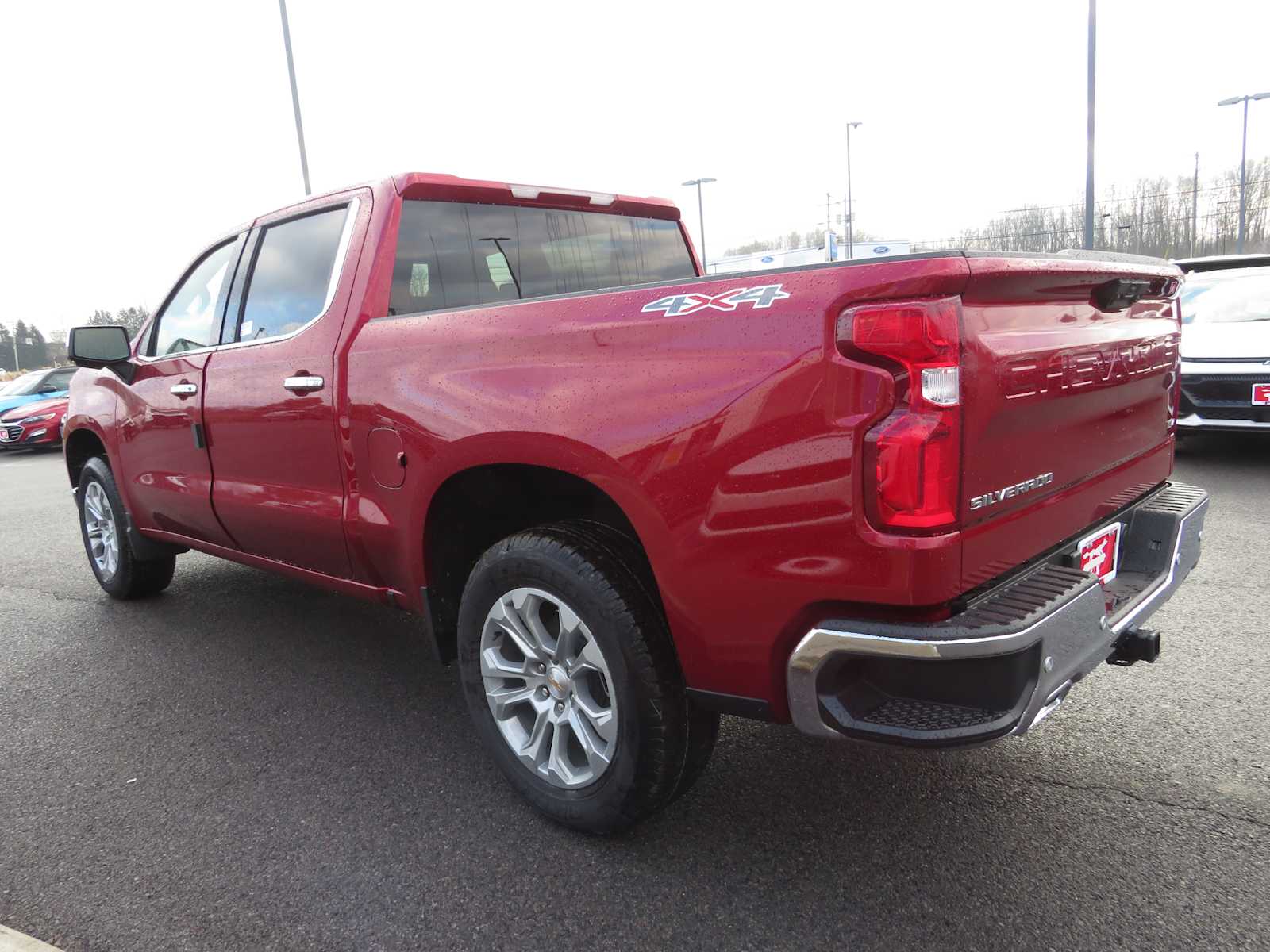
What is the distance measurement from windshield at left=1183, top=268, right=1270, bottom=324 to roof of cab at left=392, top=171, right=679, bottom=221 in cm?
574

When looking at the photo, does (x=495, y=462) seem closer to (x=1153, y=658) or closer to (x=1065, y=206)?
(x=1153, y=658)

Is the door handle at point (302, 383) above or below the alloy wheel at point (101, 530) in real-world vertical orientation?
above

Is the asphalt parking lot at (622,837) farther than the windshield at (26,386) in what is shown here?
No

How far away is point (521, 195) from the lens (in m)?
3.55

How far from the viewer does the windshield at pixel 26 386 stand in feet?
60.0

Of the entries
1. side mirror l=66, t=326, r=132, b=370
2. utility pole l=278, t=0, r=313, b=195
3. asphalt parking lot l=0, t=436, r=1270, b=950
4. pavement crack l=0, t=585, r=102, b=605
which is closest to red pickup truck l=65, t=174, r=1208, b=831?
asphalt parking lot l=0, t=436, r=1270, b=950

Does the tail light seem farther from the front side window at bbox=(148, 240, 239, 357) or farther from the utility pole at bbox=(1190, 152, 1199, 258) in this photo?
the utility pole at bbox=(1190, 152, 1199, 258)

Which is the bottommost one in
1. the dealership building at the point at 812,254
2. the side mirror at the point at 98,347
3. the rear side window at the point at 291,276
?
the side mirror at the point at 98,347

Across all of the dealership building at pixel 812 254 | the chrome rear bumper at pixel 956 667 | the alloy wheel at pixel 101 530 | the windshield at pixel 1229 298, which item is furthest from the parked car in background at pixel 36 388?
the chrome rear bumper at pixel 956 667

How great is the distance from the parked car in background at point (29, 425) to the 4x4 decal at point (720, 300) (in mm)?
17343

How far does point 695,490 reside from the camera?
2131mm

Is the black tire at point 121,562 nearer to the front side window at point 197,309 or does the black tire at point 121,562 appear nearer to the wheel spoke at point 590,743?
the front side window at point 197,309

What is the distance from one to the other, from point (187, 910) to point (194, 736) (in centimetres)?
115

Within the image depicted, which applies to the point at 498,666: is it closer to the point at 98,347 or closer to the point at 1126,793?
the point at 1126,793
